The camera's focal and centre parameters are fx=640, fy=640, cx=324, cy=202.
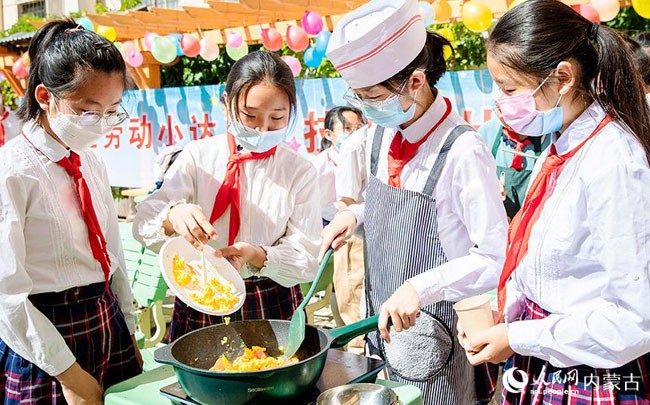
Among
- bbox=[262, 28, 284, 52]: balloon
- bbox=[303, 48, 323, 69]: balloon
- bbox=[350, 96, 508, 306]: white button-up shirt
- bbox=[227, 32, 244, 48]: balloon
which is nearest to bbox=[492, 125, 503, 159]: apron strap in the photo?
bbox=[350, 96, 508, 306]: white button-up shirt

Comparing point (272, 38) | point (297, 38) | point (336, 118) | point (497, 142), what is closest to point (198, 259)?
point (497, 142)

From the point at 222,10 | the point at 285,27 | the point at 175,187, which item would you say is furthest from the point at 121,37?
the point at 175,187

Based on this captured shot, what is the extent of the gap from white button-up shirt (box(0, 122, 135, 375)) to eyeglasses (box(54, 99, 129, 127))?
0.34 ft

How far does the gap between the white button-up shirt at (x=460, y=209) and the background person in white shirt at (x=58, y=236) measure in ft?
2.75

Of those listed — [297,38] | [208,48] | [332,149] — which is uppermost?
[297,38]

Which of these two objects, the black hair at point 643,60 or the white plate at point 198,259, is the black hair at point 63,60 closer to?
the white plate at point 198,259

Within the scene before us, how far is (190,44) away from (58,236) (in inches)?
211

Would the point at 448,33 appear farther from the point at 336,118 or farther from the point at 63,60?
→ the point at 63,60

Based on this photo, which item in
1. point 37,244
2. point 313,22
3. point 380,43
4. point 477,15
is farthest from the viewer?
point 313,22

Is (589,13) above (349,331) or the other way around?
above

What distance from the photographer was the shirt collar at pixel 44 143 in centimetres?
167

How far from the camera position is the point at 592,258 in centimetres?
125

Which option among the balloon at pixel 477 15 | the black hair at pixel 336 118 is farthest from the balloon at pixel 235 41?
the balloon at pixel 477 15

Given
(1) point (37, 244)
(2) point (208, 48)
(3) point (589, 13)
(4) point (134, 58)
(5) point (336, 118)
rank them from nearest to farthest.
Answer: (1) point (37, 244) → (3) point (589, 13) → (5) point (336, 118) → (2) point (208, 48) → (4) point (134, 58)
